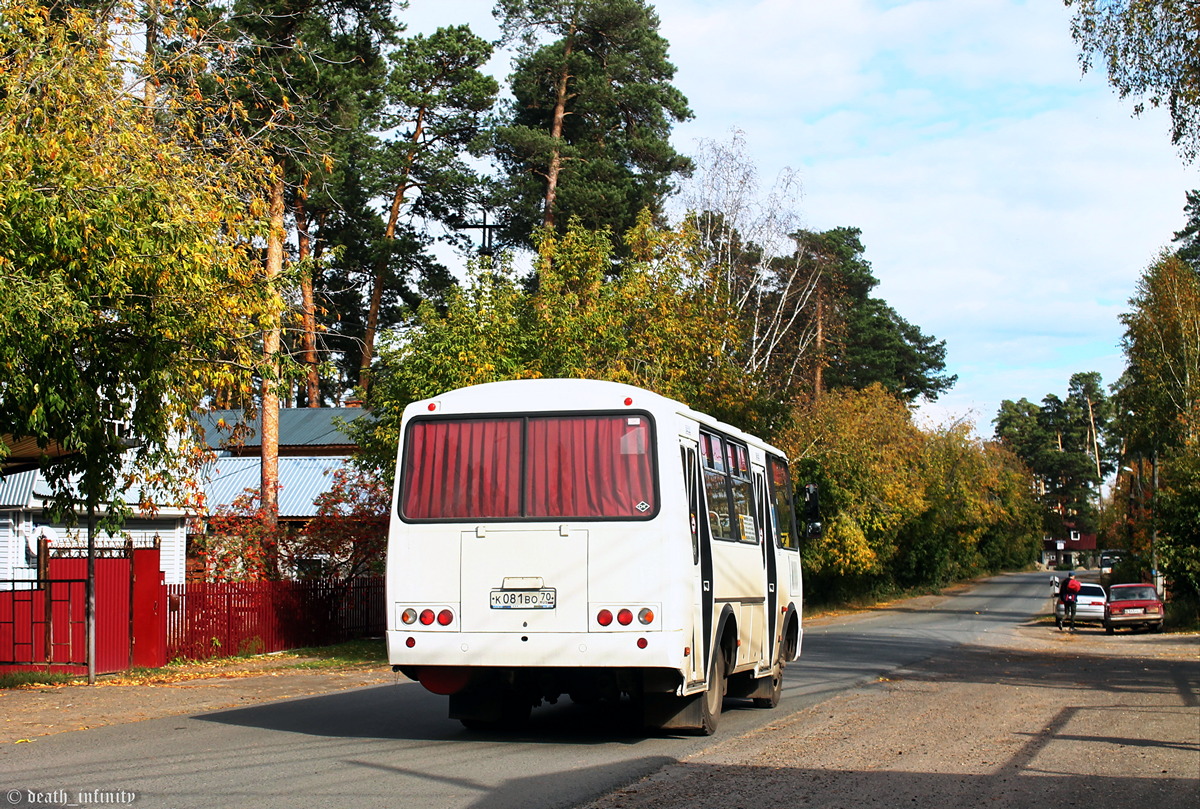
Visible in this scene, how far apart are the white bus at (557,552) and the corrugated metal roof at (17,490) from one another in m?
20.3

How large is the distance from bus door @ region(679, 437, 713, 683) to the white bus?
0.03 m

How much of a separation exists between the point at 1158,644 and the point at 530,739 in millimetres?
25709

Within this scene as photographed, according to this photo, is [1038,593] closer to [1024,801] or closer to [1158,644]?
[1158,644]

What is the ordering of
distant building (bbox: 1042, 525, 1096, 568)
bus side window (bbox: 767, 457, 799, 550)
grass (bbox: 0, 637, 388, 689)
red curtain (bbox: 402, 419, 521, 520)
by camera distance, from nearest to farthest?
red curtain (bbox: 402, 419, 521, 520), bus side window (bbox: 767, 457, 799, 550), grass (bbox: 0, 637, 388, 689), distant building (bbox: 1042, 525, 1096, 568)

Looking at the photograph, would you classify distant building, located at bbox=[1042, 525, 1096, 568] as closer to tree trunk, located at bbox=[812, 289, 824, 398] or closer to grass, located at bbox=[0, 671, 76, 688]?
tree trunk, located at bbox=[812, 289, 824, 398]

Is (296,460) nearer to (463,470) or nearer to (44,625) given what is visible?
(44,625)

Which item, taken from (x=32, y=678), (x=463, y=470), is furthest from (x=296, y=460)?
(x=463, y=470)

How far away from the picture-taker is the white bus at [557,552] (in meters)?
10.8

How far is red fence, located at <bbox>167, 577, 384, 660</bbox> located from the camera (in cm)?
2373

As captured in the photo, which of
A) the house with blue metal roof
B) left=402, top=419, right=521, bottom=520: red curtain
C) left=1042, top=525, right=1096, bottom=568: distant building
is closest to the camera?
left=402, top=419, right=521, bottom=520: red curtain

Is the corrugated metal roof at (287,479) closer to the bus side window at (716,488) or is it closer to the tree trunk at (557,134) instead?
the tree trunk at (557,134)

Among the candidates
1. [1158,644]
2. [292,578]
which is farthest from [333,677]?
[1158,644]

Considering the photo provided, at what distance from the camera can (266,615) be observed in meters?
26.7

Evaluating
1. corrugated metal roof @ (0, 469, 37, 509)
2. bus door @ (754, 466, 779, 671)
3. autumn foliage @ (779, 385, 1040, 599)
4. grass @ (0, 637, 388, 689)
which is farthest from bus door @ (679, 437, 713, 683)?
corrugated metal roof @ (0, 469, 37, 509)
